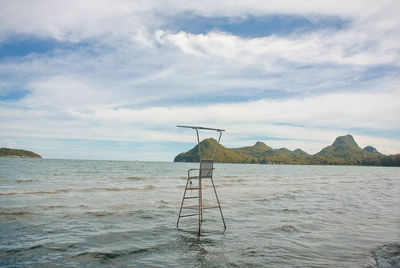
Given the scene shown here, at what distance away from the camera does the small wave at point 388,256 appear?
23.5 ft

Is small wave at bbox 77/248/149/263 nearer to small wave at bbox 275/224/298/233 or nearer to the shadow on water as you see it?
the shadow on water

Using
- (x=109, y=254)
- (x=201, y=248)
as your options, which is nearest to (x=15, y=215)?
(x=109, y=254)

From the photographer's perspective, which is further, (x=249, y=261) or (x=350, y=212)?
(x=350, y=212)

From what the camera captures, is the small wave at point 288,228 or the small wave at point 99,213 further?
the small wave at point 99,213

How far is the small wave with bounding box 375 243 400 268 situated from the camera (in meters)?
7.17

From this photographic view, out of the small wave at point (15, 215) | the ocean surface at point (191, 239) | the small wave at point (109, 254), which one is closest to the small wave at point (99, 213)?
the ocean surface at point (191, 239)

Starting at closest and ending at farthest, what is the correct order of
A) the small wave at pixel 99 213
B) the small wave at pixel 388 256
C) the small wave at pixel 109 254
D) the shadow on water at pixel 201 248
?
the small wave at pixel 388 256
the shadow on water at pixel 201 248
the small wave at pixel 109 254
the small wave at pixel 99 213

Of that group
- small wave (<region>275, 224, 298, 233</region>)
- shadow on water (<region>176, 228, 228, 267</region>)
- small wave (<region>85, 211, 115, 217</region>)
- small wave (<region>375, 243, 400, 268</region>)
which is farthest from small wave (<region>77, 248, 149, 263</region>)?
small wave (<region>375, 243, 400, 268</region>)

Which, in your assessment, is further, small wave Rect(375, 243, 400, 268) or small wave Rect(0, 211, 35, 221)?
small wave Rect(0, 211, 35, 221)

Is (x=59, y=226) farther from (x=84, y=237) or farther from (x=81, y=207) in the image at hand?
(x=81, y=207)

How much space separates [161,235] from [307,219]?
764cm

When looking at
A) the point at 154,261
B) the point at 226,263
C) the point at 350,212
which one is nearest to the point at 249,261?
the point at 226,263

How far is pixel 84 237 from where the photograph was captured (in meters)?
9.59

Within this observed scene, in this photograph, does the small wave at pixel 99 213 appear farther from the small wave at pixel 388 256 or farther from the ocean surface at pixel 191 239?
the small wave at pixel 388 256
